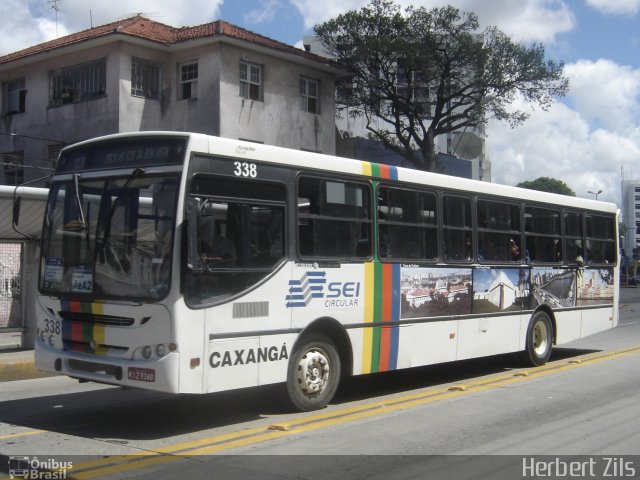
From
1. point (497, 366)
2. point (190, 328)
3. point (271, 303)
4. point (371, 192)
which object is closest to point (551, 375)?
point (497, 366)

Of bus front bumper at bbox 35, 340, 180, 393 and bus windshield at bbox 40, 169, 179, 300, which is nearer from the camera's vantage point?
bus front bumper at bbox 35, 340, 180, 393

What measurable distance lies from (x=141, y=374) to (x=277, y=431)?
1.53m

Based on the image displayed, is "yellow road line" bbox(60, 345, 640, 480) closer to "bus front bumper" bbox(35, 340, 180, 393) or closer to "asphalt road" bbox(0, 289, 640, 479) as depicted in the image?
"asphalt road" bbox(0, 289, 640, 479)

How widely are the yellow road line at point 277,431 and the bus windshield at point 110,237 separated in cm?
149

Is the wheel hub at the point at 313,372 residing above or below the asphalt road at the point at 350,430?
above

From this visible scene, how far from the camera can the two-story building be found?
25.3m

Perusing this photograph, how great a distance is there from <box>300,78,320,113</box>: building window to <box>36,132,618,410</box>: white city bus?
18561 millimetres

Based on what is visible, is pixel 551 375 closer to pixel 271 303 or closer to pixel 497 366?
pixel 497 366

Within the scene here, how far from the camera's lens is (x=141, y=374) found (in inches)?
280

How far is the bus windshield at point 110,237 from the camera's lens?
7188mm

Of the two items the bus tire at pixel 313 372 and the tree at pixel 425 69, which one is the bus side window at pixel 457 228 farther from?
the tree at pixel 425 69

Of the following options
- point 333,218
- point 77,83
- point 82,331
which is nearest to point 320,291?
point 333,218

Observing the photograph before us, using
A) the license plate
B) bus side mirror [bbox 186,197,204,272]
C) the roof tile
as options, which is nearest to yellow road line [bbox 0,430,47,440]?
the license plate

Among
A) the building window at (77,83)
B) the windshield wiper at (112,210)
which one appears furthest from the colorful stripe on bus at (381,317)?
the building window at (77,83)
